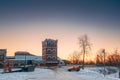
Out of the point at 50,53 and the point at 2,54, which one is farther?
the point at 50,53

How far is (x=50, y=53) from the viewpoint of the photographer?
9788cm

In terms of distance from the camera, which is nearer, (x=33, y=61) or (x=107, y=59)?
(x=33, y=61)

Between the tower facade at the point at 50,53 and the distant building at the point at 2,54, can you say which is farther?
the tower facade at the point at 50,53

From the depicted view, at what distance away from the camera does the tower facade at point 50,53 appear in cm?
9775

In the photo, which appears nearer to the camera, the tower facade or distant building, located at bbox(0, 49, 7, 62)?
distant building, located at bbox(0, 49, 7, 62)

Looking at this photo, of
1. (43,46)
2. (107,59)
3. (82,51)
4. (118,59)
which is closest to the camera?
(82,51)

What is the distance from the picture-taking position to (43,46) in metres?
101

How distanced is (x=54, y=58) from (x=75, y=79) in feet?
196

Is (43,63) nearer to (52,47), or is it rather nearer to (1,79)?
(52,47)

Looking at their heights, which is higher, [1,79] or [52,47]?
[52,47]

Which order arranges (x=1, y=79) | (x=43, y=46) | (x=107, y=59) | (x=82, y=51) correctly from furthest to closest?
(x=107, y=59), (x=43, y=46), (x=82, y=51), (x=1, y=79)

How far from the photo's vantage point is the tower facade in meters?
97.8

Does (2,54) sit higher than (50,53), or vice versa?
(50,53)

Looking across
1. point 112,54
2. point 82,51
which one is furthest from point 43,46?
point 112,54
